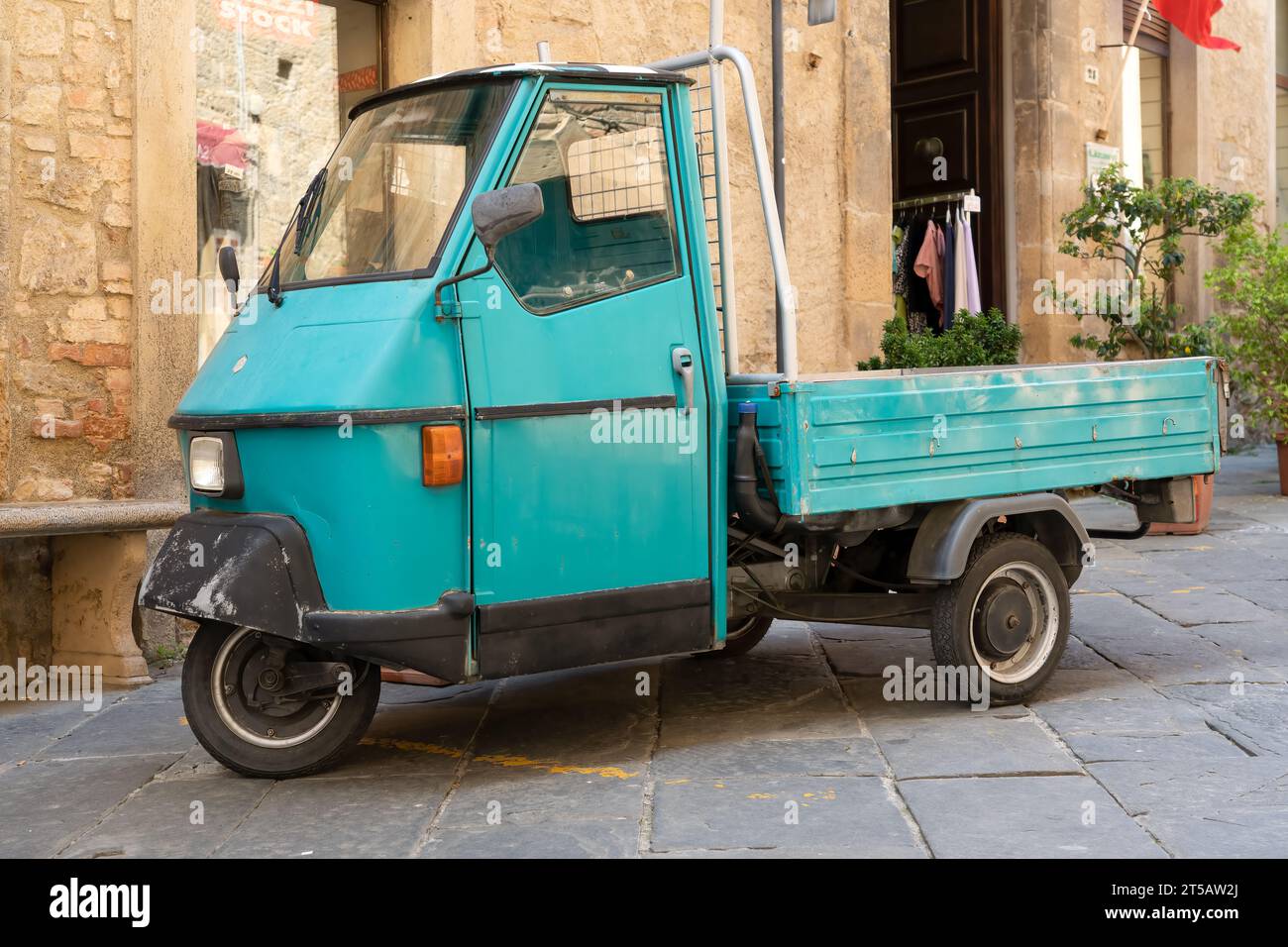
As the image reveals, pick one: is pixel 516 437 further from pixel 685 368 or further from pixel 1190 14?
pixel 1190 14

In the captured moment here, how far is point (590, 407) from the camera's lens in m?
4.51

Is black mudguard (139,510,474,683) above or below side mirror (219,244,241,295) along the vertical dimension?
below

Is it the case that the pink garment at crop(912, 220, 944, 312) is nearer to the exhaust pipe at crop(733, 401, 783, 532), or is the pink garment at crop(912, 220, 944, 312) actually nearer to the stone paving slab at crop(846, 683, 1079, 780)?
the stone paving slab at crop(846, 683, 1079, 780)

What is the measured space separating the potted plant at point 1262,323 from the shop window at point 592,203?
7898 mm

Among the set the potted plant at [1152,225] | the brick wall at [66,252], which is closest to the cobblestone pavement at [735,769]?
the brick wall at [66,252]

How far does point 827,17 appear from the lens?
9.77 meters

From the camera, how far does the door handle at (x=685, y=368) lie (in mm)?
4672

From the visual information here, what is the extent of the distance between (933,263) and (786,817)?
939cm

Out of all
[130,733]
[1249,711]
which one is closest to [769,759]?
[1249,711]

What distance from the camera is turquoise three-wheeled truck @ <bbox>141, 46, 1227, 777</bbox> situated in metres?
4.23

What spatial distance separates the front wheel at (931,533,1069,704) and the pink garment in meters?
7.49

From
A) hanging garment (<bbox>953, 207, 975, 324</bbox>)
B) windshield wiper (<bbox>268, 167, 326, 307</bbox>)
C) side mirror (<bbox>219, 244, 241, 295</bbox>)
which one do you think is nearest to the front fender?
windshield wiper (<bbox>268, 167, 326, 307</bbox>)

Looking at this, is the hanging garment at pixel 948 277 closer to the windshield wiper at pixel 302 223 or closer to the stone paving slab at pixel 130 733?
the stone paving slab at pixel 130 733

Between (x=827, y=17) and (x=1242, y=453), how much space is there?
344 inches
